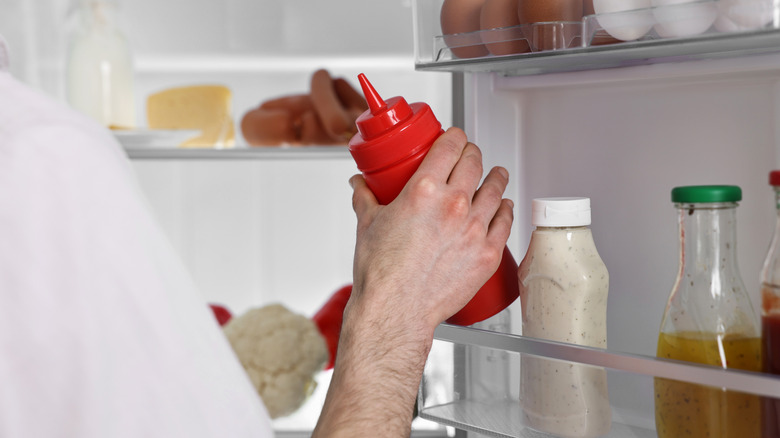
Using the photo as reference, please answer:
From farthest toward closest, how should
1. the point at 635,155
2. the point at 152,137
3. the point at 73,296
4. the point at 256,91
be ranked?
the point at 256,91, the point at 152,137, the point at 635,155, the point at 73,296

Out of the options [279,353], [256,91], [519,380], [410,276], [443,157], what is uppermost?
[256,91]

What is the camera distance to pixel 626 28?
629 mm

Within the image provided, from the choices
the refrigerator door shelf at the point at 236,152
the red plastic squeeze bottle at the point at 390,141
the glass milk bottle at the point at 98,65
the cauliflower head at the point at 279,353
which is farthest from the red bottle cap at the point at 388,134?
the glass milk bottle at the point at 98,65

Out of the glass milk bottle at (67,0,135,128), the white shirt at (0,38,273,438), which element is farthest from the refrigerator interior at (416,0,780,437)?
the glass milk bottle at (67,0,135,128)

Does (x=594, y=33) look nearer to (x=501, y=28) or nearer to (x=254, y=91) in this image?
(x=501, y=28)

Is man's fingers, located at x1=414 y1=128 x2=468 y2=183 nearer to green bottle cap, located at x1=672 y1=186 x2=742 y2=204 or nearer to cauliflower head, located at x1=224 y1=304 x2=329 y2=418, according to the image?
green bottle cap, located at x1=672 y1=186 x2=742 y2=204

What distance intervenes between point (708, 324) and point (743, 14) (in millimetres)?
248

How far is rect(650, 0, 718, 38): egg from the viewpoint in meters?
0.59

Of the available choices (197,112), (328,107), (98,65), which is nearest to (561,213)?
(328,107)

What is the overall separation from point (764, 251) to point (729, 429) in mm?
199

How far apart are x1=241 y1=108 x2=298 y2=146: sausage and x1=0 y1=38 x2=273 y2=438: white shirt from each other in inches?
43.3

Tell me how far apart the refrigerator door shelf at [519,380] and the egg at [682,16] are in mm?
257

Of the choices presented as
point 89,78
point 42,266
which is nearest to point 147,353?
point 42,266

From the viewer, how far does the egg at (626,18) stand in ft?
2.03
